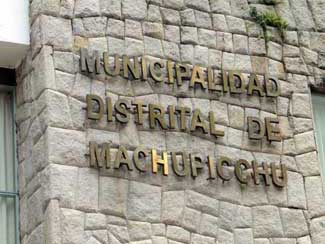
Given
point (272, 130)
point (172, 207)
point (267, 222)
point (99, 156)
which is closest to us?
point (99, 156)

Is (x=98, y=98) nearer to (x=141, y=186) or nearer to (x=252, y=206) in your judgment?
(x=141, y=186)

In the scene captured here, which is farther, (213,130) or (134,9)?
(134,9)

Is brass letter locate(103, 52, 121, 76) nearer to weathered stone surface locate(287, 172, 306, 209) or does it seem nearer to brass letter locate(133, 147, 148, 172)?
brass letter locate(133, 147, 148, 172)

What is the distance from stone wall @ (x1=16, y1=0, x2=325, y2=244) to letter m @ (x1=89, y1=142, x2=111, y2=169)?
0.06m

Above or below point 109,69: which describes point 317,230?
below

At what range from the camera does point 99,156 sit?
933 cm

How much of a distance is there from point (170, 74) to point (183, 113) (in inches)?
16.7

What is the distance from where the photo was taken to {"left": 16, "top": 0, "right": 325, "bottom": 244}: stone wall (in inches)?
361

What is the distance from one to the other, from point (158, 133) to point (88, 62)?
0.95m

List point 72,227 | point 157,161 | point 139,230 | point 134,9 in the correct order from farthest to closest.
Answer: point 134,9, point 157,161, point 139,230, point 72,227

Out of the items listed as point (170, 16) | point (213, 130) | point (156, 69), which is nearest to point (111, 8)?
point (170, 16)

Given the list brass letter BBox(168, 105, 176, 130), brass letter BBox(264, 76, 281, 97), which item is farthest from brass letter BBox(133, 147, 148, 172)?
brass letter BBox(264, 76, 281, 97)

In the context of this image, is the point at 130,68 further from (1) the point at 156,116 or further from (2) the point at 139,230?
(2) the point at 139,230

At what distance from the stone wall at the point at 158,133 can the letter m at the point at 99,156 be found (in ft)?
0.21
